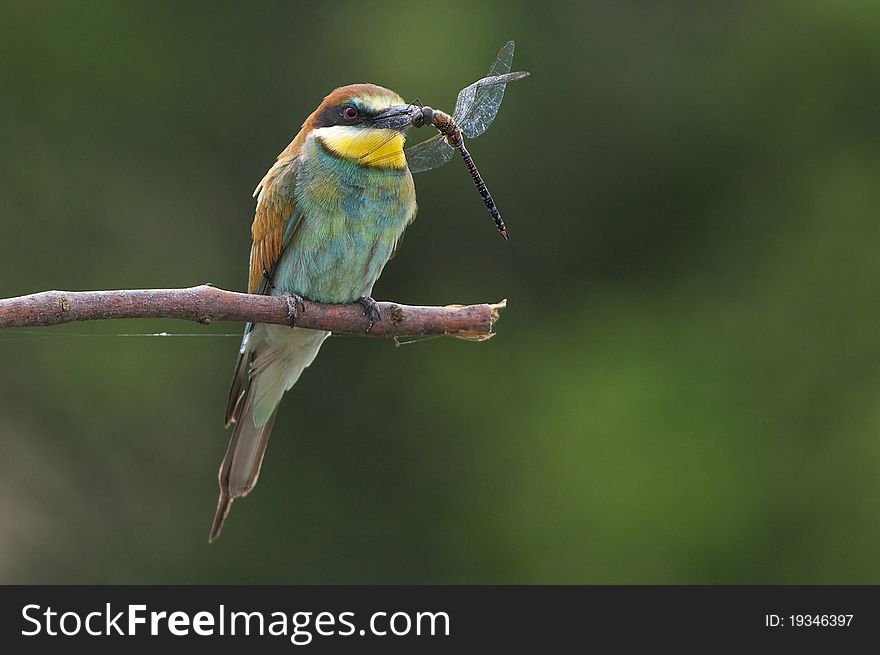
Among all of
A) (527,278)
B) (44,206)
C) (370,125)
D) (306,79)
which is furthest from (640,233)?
(44,206)

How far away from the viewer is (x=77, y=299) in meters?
1.93

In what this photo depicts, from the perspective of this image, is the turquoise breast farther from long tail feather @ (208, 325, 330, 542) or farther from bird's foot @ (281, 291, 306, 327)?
long tail feather @ (208, 325, 330, 542)

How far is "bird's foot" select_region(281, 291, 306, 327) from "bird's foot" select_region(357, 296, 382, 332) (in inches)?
4.9

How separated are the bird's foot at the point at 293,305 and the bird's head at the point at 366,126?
0.31 metres

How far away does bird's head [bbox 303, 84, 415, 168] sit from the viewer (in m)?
2.56

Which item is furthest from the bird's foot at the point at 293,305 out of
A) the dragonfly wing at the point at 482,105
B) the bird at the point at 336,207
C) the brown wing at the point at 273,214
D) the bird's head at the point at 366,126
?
the dragonfly wing at the point at 482,105

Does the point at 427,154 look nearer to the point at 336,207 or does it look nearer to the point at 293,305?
the point at 336,207

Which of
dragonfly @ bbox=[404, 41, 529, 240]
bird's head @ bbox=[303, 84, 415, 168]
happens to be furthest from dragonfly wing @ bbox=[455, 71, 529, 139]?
bird's head @ bbox=[303, 84, 415, 168]

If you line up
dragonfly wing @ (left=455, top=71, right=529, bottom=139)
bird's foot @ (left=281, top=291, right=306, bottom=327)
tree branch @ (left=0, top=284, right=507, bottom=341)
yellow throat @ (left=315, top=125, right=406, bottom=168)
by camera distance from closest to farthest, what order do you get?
tree branch @ (left=0, top=284, right=507, bottom=341) → bird's foot @ (left=281, top=291, right=306, bottom=327) → yellow throat @ (left=315, top=125, right=406, bottom=168) → dragonfly wing @ (left=455, top=71, right=529, bottom=139)

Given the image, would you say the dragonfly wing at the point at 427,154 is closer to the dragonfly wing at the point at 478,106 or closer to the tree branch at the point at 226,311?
the dragonfly wing at the point at 478,106

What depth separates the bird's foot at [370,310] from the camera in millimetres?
2396

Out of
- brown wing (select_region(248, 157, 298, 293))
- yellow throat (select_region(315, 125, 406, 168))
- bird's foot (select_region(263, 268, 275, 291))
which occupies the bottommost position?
bird's foot (select_region(263, 268, 275, 291))

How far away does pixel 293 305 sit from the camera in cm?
246

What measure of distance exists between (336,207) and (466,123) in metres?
0.42
